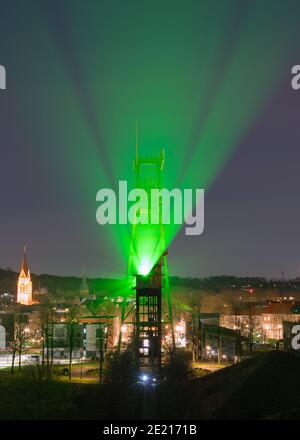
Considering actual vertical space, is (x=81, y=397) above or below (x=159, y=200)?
below

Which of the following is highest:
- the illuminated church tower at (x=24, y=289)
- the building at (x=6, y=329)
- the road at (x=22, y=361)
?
Result: the illuminated church tower at (x=24, y=289)

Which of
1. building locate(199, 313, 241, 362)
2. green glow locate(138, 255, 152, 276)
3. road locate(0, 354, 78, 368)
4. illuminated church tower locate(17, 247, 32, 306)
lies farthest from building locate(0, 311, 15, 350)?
illuminated church tower locate(17, 247, 32, 306)

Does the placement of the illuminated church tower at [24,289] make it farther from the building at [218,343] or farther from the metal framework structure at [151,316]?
the metal framework structure at [151,316]

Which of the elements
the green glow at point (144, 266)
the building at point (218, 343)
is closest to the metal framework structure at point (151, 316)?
the green glow at point (144, 266)

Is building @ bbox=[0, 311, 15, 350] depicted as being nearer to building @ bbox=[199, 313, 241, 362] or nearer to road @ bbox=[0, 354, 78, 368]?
road @ bbox=[0, 354, 78, 368]

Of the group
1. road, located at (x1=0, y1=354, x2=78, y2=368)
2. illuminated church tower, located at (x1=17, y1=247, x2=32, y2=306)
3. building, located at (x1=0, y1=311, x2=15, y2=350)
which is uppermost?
illuminated church tower, located at (x1=17, y1=247, x2=32, y2=306)

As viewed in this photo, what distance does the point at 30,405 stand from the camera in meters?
26.2

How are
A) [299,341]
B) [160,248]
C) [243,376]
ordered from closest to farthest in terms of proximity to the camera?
[243,376]
[160,248]
[299,341]

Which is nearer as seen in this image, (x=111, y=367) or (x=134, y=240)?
(x=111, y=367)

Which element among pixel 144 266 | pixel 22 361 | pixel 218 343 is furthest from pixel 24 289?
pixel 144 266

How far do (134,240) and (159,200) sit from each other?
375 centimetres

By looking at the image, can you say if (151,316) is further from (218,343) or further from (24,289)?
(24,289)
